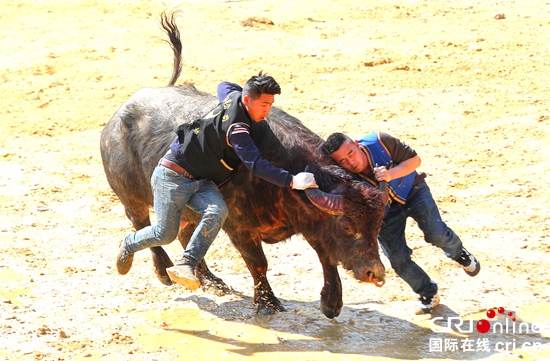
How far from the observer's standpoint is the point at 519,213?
8.40m

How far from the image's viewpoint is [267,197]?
21.2 feet

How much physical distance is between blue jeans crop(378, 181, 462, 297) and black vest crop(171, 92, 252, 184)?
1257mm

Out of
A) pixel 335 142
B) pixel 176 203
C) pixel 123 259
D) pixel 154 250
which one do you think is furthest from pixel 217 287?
pixel 335 142

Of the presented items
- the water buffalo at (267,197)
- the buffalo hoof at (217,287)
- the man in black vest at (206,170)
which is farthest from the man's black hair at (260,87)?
the buffalo hoof at (217,287)

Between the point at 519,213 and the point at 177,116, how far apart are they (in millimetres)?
3559

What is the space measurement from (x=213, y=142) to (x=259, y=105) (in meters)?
0.48

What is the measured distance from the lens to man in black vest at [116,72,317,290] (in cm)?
588

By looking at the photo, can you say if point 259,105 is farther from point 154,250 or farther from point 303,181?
point 154,250

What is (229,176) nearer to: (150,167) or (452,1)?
(150,167)

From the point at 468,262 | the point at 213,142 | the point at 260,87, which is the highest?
the point at 260,87

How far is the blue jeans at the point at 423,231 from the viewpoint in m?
6.31

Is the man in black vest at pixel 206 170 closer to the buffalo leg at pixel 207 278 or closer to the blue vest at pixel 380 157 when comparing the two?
the blue vest at pixel 380 157

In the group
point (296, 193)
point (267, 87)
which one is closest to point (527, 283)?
point (296, 193)

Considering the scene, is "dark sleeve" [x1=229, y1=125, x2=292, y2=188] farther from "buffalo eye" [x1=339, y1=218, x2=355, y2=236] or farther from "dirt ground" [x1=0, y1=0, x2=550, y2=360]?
"dirt ground" [x1=0, y1=0, x2=550, y2=360]
